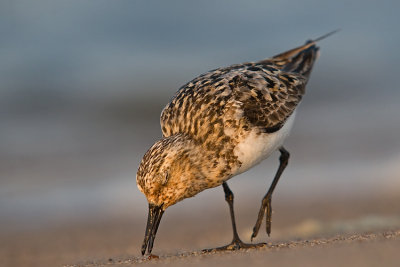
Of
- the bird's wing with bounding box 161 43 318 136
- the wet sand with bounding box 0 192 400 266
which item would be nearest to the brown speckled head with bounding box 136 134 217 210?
the bird's wing with bounding box 161 43 318 136

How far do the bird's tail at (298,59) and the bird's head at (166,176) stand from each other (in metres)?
2.11

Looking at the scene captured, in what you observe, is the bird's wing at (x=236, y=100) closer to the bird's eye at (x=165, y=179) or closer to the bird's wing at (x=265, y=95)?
the bird's wing at (x=265, y=95)

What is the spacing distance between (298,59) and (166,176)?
2.83 metres

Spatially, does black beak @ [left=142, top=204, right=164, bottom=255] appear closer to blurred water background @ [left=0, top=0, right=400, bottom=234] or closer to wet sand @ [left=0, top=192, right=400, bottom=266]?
wet sand @ [left=0, top=192, right=400, bottom=266]

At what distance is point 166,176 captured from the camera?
530cm

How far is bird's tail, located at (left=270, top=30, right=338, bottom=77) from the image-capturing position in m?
7.31

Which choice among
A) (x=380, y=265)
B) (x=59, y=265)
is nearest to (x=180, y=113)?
(x=59, y=265)

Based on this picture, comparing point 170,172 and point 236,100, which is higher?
point 236,100

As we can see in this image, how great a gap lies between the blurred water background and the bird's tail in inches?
99.5

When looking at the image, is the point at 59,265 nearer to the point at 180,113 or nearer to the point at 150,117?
the point at 180,113

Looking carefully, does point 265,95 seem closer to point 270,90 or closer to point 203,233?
point 270,90

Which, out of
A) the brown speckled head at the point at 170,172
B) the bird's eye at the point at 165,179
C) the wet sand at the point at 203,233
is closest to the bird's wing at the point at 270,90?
the brown speckled head at the point at 170,172

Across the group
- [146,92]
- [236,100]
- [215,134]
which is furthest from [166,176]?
[146,92]

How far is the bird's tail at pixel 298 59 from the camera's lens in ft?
24.0
